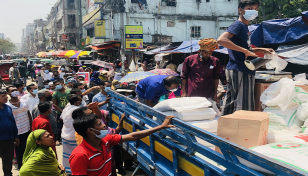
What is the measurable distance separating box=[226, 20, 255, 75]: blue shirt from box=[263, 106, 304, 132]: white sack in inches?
22.0

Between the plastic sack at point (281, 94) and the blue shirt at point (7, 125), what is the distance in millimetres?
3916

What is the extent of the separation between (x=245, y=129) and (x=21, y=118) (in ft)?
13.9

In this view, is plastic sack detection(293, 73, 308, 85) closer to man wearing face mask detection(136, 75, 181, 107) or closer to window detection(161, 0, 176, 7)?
man wearing face mask detection(136, 75, 181, 107)

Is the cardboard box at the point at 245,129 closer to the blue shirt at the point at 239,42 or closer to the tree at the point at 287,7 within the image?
the blue shirt at the point at 239,42

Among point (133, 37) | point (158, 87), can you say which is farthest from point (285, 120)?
point (133, 37)

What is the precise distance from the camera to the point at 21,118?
15.5 feet

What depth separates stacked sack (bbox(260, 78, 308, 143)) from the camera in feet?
8.01

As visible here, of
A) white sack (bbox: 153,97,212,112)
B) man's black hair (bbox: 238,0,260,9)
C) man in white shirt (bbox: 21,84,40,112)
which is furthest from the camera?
man in white shirt (bbox: 21,84,40,112)

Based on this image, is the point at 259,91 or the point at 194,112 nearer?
the point at 194,112

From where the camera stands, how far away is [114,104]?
4191 millimetres

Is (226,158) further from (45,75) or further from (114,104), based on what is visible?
(45,75)

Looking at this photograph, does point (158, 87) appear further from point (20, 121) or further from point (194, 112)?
point (20, 121)

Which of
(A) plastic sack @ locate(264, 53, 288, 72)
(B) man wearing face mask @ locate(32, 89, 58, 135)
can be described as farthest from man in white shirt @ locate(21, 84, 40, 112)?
(A) plastic sack @ locate(264, 53, 288, 72)

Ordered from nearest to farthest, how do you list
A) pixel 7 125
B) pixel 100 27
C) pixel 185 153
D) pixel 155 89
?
pixel 185 153 < pixel 155 89 < pixel 7 125 < pixel 100 27
